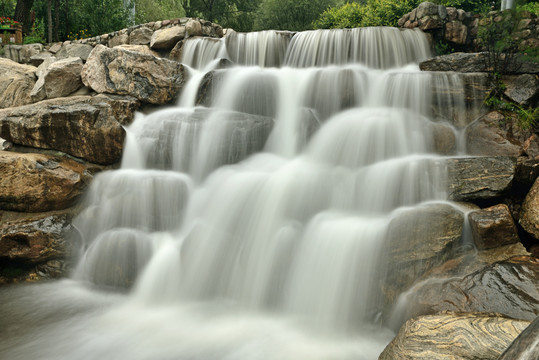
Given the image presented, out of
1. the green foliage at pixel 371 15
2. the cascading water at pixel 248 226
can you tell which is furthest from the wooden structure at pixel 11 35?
the green foliage at pixel 371 15

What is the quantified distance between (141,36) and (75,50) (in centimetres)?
222

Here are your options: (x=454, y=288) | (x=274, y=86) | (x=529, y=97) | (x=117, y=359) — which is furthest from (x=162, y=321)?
(x=529, y=97)

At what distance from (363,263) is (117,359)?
2.58m

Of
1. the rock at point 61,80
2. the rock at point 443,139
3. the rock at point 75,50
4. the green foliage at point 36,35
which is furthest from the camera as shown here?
the green foliage at point 36,35

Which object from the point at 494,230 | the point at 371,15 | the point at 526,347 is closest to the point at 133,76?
the point at 494,230

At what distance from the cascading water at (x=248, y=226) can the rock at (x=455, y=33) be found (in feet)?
10.3

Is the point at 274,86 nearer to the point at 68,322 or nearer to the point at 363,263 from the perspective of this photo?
the point at 363,263

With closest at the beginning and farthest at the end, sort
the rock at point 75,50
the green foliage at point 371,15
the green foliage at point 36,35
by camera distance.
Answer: the rock at point 75,50 → the green foliage at point 371,15 → the green foliage at point 36,35

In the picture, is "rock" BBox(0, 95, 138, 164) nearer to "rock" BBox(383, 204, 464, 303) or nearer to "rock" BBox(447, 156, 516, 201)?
"rock" BBox(383, 204, 464, 303)

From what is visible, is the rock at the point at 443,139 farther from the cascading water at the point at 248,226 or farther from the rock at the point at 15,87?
the rock at the point at 15,87

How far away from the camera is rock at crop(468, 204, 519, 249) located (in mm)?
4137

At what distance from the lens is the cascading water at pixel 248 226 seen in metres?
3.98

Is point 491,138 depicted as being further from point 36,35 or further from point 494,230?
point 36,35

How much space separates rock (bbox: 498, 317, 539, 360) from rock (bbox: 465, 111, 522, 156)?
5.10 meters
